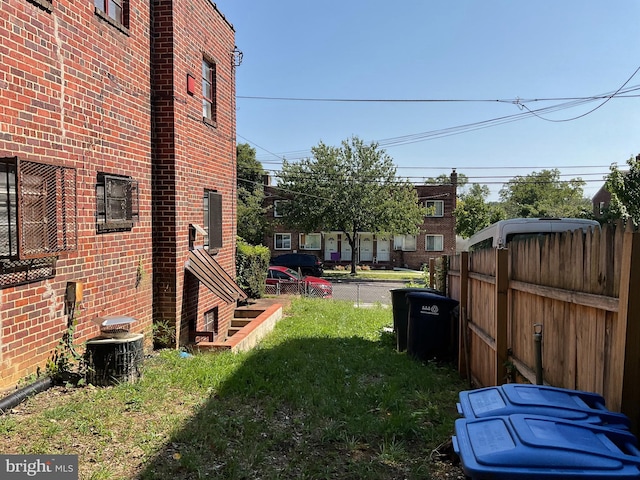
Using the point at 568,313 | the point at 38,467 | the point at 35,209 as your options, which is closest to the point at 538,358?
the point at 568,313

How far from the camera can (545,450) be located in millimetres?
1826

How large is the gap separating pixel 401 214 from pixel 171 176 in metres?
25.3

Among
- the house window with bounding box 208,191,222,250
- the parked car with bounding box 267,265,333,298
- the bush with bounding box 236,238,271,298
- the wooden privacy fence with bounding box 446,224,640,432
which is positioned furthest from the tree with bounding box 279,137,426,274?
the wooden privacy fence with bounding box 446,224,640,432

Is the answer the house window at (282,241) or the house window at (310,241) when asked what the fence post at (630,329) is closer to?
the house window at (310,241)

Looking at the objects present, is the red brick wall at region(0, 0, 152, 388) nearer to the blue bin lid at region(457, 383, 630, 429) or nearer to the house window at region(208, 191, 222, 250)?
the house window at region(208, 191, 222, 250)

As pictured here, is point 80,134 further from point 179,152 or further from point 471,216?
point 471,216

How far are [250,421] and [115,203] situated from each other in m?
3.51

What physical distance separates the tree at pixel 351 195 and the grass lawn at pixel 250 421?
80.1 feet

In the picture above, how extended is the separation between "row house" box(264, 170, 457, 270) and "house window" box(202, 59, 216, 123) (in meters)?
27.1

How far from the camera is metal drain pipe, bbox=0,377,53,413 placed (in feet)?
13.8

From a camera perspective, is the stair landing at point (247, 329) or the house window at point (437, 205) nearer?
the stair landing at point (247, 329)

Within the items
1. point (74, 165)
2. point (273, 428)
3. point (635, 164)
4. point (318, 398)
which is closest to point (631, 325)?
point (273, 428)

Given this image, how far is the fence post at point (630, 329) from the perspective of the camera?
2.35 meters

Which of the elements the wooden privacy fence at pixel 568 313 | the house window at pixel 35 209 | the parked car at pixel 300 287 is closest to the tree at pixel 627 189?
the parked car at pixel 300 287
